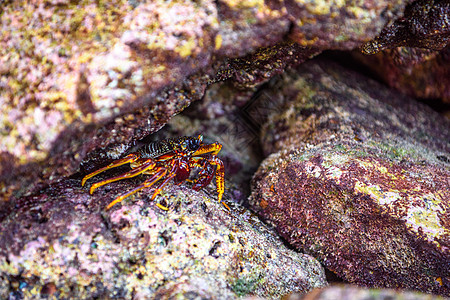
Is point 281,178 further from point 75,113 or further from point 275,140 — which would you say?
point 75,113

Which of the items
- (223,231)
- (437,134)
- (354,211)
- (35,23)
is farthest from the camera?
(437,134)

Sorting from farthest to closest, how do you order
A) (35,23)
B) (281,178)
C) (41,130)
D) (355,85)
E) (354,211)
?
(355,85) → (281,178) → (354,211) → (35,23) → (41,130)

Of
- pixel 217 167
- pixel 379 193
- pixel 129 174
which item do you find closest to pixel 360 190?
pixel 379 193

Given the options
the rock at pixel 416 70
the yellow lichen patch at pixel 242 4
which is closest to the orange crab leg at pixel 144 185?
the yellow lichen patch at pixel 242 4

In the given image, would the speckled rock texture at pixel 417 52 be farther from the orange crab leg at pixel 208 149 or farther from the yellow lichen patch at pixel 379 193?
the orange crab leg at pixel 208 149

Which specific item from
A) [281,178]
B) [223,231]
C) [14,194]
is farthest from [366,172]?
[14,194]

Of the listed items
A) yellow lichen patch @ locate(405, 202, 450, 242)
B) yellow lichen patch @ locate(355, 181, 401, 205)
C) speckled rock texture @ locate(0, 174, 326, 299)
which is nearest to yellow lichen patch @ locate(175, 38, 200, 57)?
speckled rock texture @ locate(0, 174, 326, 299)

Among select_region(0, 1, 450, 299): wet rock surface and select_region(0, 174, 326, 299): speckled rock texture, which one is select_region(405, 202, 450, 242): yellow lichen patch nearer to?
select_region(0, 1, 450, 299): wet rock surface
